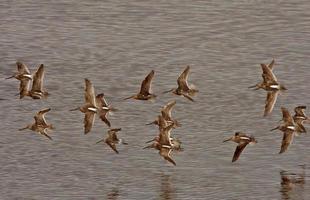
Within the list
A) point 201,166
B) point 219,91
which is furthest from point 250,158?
point 219,91

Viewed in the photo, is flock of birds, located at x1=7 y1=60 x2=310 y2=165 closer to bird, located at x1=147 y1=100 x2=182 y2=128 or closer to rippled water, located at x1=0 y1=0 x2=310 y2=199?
bird, located at x1=147 y1=100 x2=182 y2=128

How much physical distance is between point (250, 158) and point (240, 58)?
10.6 m

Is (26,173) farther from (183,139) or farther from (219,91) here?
(219,91)

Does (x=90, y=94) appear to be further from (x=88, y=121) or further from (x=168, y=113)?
(x=168, y=113)

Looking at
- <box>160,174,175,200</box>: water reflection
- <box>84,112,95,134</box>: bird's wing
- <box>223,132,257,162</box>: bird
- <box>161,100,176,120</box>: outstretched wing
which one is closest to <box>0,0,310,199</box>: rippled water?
<box>160,174,175,200</box>: water reflection

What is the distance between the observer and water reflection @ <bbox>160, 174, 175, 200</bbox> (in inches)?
1843

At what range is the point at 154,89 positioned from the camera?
5634 centimetres

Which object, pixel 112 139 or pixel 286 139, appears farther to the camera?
pixel 112 139

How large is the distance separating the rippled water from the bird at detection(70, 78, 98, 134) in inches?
44.8

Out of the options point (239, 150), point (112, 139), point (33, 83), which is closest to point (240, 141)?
point (239, 150)

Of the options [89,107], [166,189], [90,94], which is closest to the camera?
[166,189]

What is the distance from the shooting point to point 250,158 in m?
50.0

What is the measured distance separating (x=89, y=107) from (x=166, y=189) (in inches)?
164

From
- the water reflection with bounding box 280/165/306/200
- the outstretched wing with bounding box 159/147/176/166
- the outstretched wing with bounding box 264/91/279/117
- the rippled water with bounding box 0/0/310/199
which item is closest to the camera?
the water reflection with bounding box 280/165/306/200
